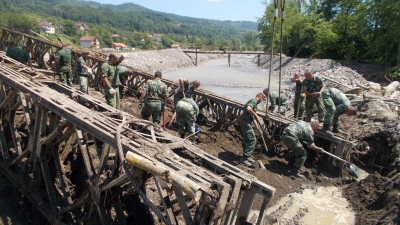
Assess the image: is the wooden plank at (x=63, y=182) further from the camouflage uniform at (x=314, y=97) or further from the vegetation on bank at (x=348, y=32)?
the vegetation on bank at (x=348, y=32)

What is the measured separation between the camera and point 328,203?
6.02 m

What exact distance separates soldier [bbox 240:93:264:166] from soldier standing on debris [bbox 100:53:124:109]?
3.22m

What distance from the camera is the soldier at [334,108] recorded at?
284 inches

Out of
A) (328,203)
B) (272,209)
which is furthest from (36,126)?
(328,203)

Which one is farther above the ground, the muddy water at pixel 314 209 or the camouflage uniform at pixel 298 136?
the camouflage uniform at pixel 298 136

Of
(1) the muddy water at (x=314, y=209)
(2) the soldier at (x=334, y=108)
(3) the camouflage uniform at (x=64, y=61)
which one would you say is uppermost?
(3) the camouflage uniform at (x=64, y=61)

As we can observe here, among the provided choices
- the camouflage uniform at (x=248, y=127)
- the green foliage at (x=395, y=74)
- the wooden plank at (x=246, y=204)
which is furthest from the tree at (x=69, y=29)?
the wooden plank at (x=246, y=204)

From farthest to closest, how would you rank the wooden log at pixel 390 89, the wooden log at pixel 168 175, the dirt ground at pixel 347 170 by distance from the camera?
the wooden log at pixel 390 89, the dirt ground at pixel 347 170, the wooden log at pixel 168 175

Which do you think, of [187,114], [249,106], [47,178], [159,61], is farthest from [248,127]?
[159,61]

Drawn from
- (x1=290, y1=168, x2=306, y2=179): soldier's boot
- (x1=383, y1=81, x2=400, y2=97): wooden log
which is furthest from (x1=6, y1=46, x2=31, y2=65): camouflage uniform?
(x1=383, y1=81, x2=400, y2=97): wooden log

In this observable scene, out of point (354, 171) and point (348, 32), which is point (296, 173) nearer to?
point (354, 171)

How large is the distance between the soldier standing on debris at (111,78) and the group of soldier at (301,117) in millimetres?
3226

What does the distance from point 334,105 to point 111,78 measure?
222 inches

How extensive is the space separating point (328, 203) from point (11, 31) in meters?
14.6
